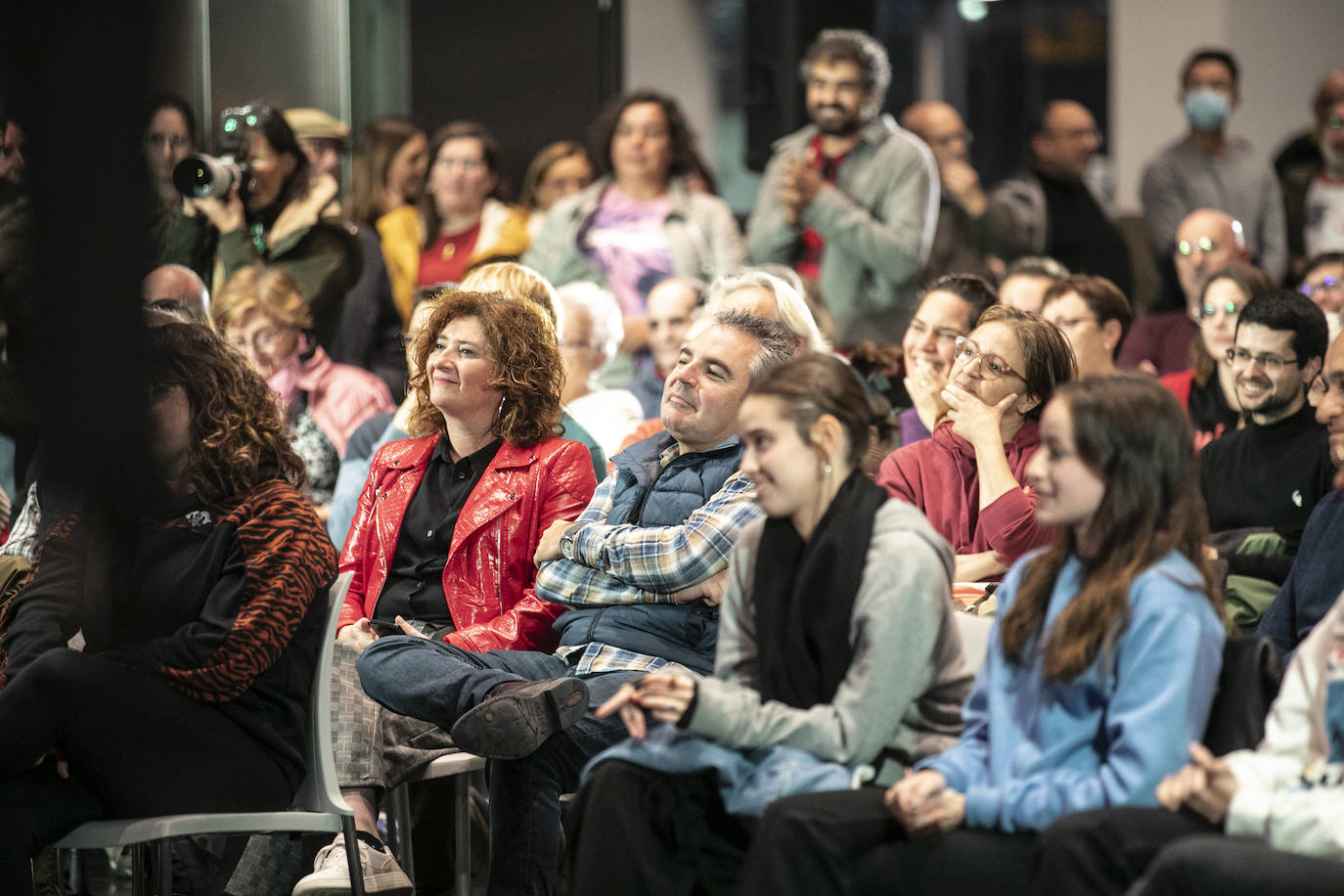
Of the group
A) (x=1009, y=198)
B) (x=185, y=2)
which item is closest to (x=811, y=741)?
(x=185, y=2)

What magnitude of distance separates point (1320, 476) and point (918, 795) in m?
1.68

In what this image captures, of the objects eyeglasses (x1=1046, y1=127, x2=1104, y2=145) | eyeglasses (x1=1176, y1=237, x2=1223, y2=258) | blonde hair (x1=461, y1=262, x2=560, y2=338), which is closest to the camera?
blonde hair (x1=461, y1=262, x2=560, y2=338)

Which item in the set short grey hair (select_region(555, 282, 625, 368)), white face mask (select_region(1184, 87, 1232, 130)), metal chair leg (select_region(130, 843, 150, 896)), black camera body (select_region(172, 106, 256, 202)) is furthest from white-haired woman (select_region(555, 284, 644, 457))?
white face mask (select_region(1184, 87, 1232, 130))

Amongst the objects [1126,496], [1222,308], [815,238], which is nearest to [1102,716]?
[1126,496]

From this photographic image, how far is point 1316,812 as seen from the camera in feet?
6.65

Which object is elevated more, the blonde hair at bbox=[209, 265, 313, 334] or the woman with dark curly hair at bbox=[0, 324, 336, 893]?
the blonde hair at bbox=[209, 265, 313, 334]

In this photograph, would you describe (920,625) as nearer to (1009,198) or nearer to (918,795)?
(918,795)

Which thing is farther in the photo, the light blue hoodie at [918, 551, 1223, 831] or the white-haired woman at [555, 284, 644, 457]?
the white-haired woman at [555, 284, 644, 457]

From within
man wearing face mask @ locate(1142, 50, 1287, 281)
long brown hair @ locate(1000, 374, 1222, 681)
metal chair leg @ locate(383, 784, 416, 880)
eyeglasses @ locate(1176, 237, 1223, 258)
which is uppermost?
man wearing face mask @ locate(1142, 50, 1287, 281)

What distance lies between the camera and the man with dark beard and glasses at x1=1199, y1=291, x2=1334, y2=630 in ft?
11.5

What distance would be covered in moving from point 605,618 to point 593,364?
5.25ft

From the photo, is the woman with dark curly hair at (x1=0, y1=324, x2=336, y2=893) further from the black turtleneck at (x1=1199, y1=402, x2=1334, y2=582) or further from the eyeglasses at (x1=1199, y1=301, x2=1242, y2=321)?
the eyeglasses at (x1=1199, y1=301, x2=1242, y2=321)

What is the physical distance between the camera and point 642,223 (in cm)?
568

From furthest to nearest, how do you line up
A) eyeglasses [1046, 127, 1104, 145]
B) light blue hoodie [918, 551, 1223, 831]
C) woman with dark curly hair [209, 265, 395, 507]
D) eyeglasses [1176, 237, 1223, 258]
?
1. eyeglasses [1046, 127, 1104, 145]
2. eyeglasses [1176, 237, 1223, 258]
3. woman with dark curly hair [209, 265, 395, 507]
4. light blue hoodie [918, 551, 1223, 831]
